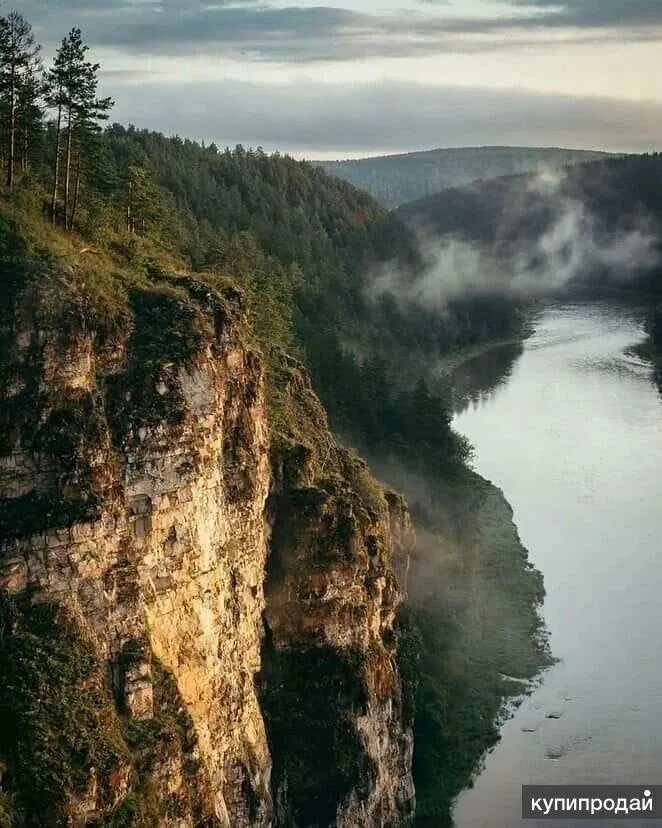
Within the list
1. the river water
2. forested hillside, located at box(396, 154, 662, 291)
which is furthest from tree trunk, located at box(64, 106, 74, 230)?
forested hillside, located at box(396, 154, 662, 291)

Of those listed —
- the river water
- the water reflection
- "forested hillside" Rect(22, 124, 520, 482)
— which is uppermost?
"forested hillside" Rect(22, 124, 520, 482)

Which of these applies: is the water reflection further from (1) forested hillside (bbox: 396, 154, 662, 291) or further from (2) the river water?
(1) forested hillside (bbox: 396, 154, 662, 291)

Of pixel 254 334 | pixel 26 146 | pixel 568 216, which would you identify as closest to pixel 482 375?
pixel 254 334

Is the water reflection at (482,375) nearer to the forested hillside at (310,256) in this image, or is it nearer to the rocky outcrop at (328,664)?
the forested hillside at (310,256)

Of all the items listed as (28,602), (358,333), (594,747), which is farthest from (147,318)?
(358,333)

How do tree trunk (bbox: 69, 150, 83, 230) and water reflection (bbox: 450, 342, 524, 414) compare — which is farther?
water reflection (bbox: 450, 342, 524, 414)

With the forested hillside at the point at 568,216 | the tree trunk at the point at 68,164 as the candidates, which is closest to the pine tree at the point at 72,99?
the tree trunk at the point at 68,164

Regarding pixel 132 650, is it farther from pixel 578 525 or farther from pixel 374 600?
pixel 578 525
